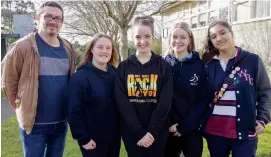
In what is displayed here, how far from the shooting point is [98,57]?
2.92m

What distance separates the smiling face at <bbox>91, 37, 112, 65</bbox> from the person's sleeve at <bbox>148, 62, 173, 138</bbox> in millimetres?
643

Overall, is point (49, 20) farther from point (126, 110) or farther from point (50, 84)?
point (126, 110)

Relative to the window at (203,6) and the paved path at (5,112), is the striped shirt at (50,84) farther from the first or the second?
the window at (203,6)

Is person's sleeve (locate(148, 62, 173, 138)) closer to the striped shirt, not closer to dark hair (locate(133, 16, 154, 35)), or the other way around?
dark hair (locate(133, 16, 154, 35))

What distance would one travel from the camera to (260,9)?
9.77m

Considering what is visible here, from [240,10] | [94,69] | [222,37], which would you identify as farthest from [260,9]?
[94,69]

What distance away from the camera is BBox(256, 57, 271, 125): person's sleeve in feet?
9.48

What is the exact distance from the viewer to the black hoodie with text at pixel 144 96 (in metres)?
2.66

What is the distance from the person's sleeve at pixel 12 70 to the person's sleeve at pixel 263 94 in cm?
243

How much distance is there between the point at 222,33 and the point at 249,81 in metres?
0.56

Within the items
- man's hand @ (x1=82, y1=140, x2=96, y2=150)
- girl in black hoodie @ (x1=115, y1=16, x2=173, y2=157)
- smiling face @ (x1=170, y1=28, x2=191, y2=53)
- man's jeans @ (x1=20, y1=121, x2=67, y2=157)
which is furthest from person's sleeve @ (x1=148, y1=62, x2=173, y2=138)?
man's jeans @ (x1=20, y1=121, x2=67, y2=157)

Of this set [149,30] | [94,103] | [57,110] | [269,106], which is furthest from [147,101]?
[269,106]

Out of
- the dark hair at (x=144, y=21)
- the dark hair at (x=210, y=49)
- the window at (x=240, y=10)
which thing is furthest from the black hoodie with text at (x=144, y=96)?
the window at (x=240, y=10)

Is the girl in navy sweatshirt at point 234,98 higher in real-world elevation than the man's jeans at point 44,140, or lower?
higher
